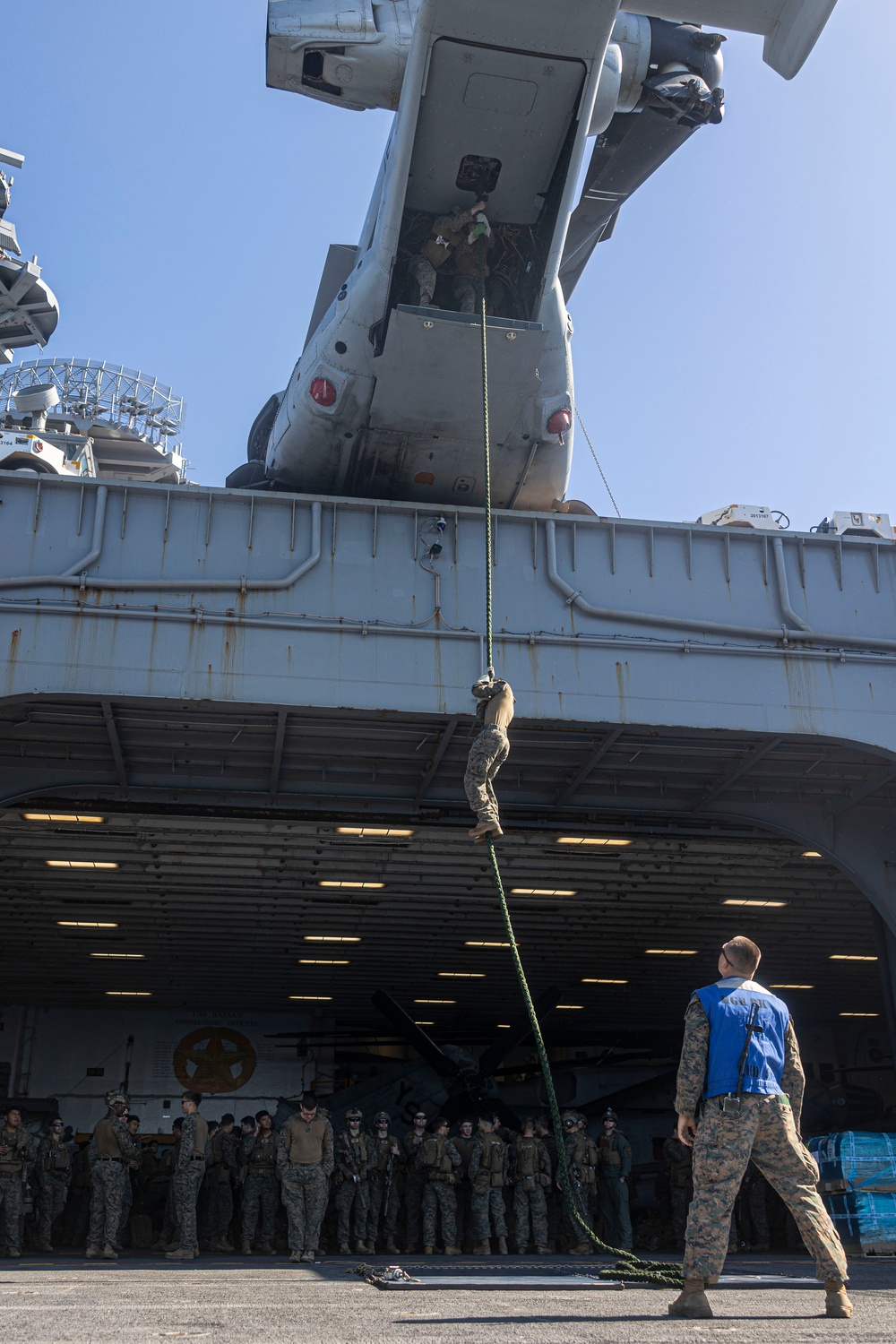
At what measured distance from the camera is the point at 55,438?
31.6 m

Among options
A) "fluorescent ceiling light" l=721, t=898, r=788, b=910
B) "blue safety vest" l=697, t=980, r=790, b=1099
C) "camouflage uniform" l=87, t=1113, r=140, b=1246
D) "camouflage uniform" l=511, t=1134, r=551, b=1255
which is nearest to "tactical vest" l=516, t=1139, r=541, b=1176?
"camouflage uniform" l=511, t=1134, r=551, b=1255

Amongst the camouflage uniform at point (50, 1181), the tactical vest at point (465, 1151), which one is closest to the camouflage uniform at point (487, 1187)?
the tactical vest at point (465, 1151)

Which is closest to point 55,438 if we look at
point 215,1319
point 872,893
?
point 872,893

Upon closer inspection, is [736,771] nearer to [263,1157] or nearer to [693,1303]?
[263,1157]

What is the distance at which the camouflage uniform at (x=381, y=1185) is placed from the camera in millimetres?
15188

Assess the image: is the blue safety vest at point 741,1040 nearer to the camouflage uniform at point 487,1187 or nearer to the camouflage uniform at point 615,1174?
the camouflage uniform at point 487,1187

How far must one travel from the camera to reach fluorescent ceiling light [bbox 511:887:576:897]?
1941 cm

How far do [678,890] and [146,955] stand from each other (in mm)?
11596

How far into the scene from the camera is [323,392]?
16.3m

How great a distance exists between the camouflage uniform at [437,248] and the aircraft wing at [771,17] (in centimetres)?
346

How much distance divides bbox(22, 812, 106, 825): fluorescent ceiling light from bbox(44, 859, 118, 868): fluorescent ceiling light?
82.8 inches

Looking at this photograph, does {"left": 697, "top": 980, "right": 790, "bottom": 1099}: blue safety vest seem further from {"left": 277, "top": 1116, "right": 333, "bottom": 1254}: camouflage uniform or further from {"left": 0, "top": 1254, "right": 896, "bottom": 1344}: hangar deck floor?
{"left": 277, "top": 1116, "right": 333, "bottom": 1254}: camouflage uniform

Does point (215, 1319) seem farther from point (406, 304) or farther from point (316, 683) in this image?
point (406, 304)

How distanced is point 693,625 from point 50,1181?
12.1 meters
